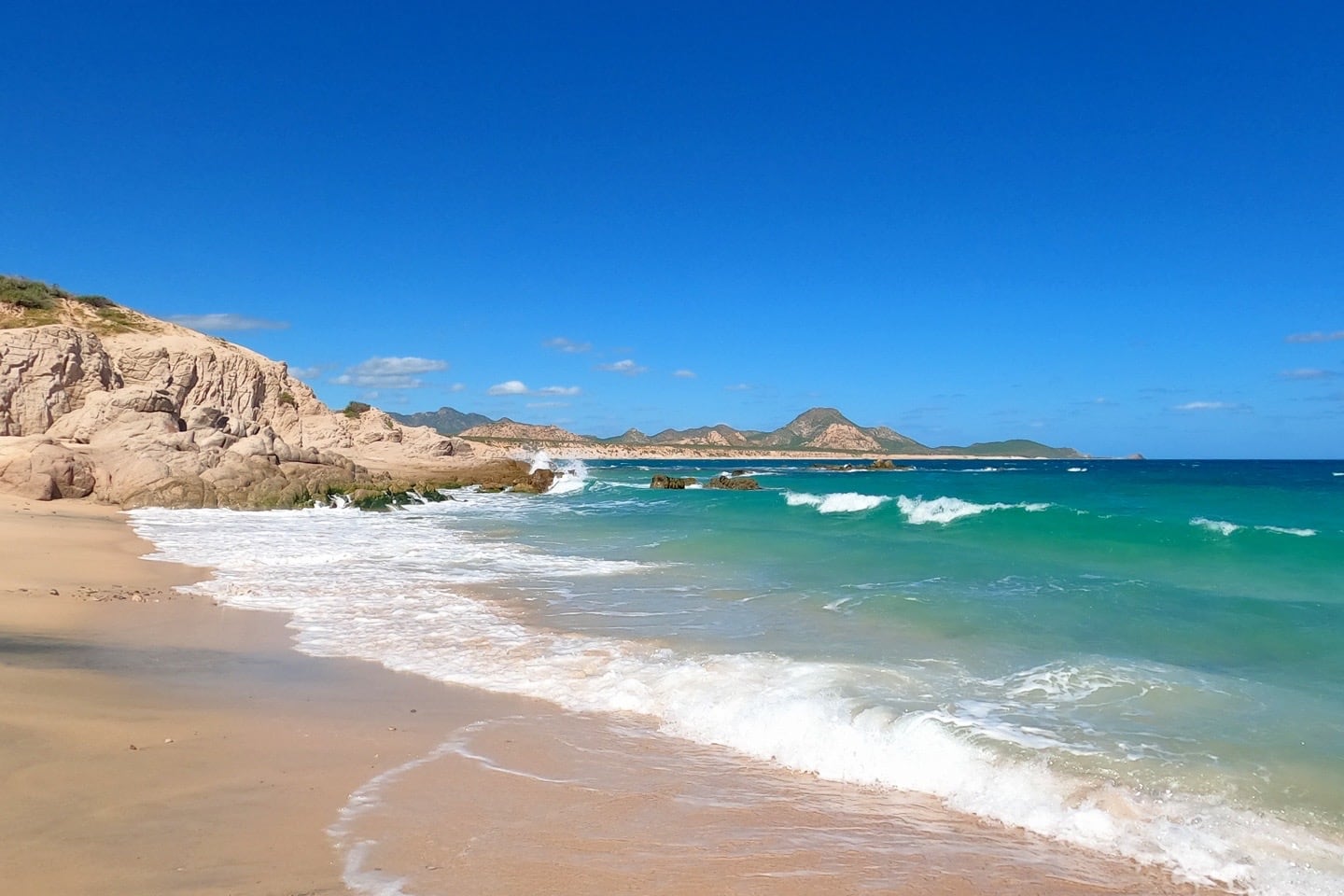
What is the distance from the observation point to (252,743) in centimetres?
512

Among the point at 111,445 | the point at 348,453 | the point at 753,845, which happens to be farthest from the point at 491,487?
the point at 753,845

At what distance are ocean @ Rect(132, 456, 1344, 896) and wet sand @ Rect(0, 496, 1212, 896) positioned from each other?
0.49 ft

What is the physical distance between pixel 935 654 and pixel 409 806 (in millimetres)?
5526

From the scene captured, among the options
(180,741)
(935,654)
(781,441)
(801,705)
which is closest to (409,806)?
(180,741)

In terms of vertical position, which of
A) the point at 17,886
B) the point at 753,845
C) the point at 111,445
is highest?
the point at 111,445

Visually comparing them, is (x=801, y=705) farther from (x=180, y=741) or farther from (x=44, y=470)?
(x=44, y=470)

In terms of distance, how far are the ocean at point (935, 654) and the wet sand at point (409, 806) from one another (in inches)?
5.8

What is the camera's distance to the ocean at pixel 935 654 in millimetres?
4652

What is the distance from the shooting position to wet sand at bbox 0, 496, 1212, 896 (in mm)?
3531

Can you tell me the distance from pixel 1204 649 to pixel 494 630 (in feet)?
24.8

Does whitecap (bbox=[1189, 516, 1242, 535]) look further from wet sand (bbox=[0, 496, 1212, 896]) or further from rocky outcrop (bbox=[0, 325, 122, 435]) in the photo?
rocky outcrop (bbox=[0, 325, 122, 435])

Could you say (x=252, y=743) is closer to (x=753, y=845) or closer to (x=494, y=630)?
(x=753, y=845)

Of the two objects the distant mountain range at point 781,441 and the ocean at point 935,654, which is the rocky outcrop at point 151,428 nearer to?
the ocean at point 935,654

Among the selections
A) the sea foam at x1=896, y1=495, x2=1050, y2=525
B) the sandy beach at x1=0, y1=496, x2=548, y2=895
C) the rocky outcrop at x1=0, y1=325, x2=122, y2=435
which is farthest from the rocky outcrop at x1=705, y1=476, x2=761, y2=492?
the sandy beach at x1=0, y1=496, x2=548, y2=895
